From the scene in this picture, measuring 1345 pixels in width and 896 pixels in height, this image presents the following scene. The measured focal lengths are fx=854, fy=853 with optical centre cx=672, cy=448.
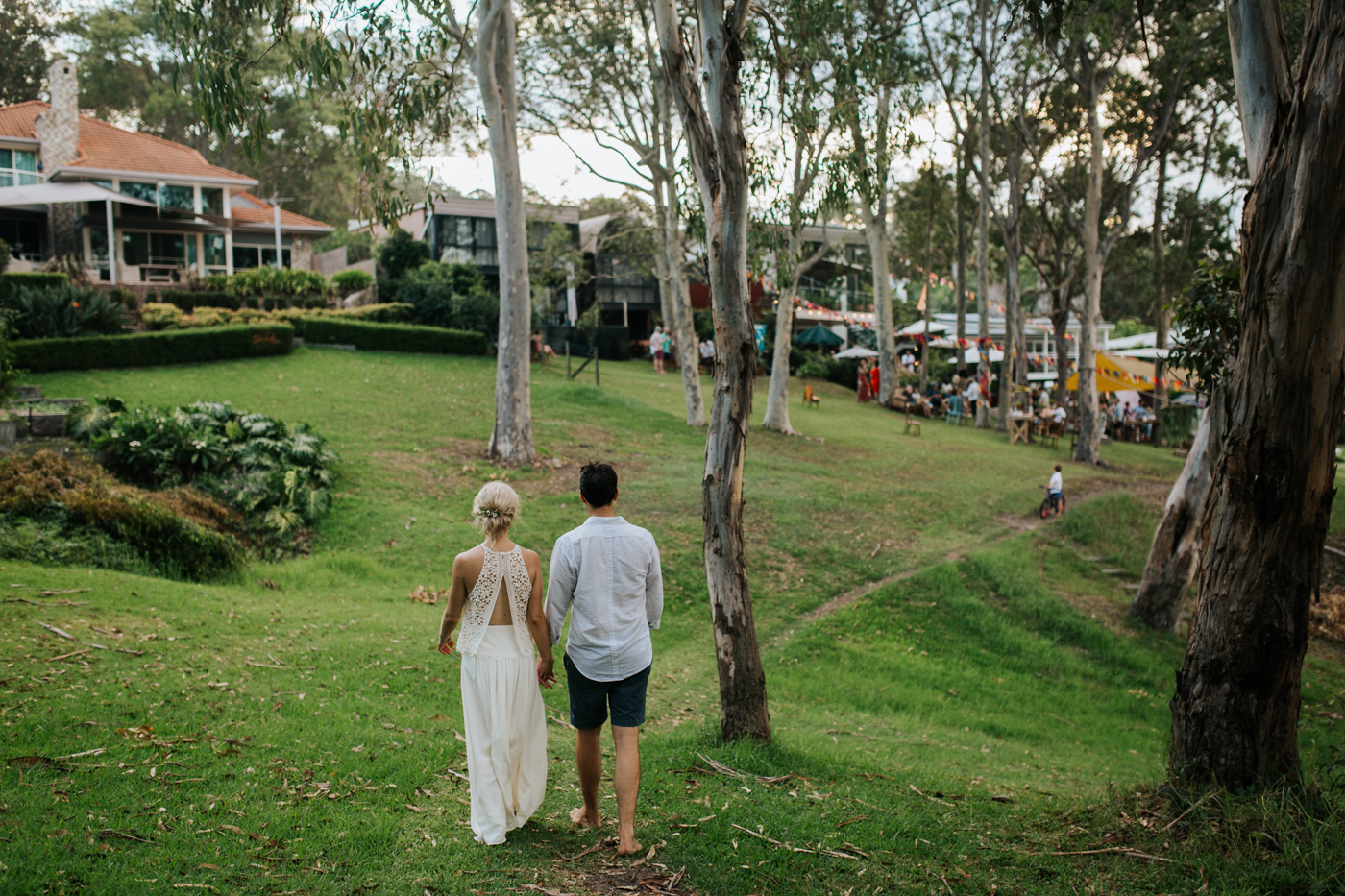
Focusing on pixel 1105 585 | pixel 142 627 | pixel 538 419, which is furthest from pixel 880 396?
pixel 142 627

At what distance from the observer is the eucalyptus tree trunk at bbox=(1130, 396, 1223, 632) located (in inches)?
472

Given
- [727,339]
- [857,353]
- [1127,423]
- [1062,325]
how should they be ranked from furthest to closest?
[857,353] → [1127,423] → [1062,325] → [727,339]

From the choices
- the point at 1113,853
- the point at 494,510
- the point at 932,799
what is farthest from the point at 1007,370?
the point at 494,510

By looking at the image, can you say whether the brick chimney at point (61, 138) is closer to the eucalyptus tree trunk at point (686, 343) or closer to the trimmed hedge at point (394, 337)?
the trimmed hedge at point (394, 337)

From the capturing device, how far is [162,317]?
74.4 feet

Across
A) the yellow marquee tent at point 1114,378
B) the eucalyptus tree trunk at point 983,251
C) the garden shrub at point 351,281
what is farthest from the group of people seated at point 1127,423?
the garden shrub at point 351,281

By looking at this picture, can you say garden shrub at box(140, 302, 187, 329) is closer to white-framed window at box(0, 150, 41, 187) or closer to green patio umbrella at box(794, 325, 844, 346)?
white-framed window at box(0, 150, 41, 187)

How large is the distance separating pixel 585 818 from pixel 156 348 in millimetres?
19315

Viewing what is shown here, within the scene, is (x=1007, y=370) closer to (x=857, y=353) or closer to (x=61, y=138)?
(x=857, y=353)

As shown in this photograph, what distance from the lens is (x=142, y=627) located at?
676 cm

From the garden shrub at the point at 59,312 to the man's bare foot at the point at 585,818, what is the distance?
18988 millimetres

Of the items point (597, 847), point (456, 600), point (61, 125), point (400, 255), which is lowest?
point (597, 847)

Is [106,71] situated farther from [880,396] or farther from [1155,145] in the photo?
[1155,145]

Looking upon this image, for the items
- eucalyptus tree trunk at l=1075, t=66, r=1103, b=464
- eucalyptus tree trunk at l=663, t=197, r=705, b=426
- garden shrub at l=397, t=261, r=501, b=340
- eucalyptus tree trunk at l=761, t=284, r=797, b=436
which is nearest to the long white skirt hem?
eucalyptus tree trunk at l=663, t=197, r=705, b=426
